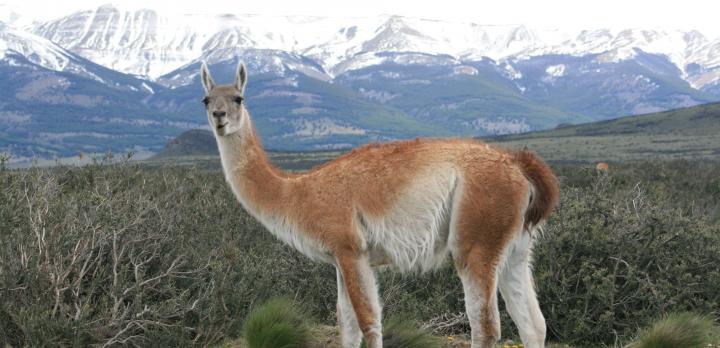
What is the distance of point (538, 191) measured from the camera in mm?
6156

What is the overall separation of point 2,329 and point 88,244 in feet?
3.19

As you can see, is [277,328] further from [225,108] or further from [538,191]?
[538,191]

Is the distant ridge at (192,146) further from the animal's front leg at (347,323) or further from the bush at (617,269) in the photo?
the animal's front leg at (347,323)

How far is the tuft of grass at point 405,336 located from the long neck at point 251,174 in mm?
1405

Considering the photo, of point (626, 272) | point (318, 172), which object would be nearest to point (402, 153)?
point (318, 172)

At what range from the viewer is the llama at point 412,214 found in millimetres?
5840

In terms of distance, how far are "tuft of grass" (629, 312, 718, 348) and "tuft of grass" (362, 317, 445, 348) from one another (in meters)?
1.72

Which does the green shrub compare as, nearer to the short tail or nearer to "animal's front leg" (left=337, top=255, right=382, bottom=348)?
"animal's front leg" (left=337, top=255, right=382, bottom=348)

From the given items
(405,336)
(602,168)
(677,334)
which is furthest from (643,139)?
(405,336)

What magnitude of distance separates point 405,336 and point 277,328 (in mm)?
1072

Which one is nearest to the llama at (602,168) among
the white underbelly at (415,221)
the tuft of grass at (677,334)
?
the tuft of grass at (677,334)

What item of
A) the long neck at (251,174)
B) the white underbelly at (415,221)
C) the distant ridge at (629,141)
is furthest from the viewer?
the distant ridge at (629,141)

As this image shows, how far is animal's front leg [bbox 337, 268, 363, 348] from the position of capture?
6.15m

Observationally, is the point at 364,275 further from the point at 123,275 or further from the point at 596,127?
the point at 596,127
